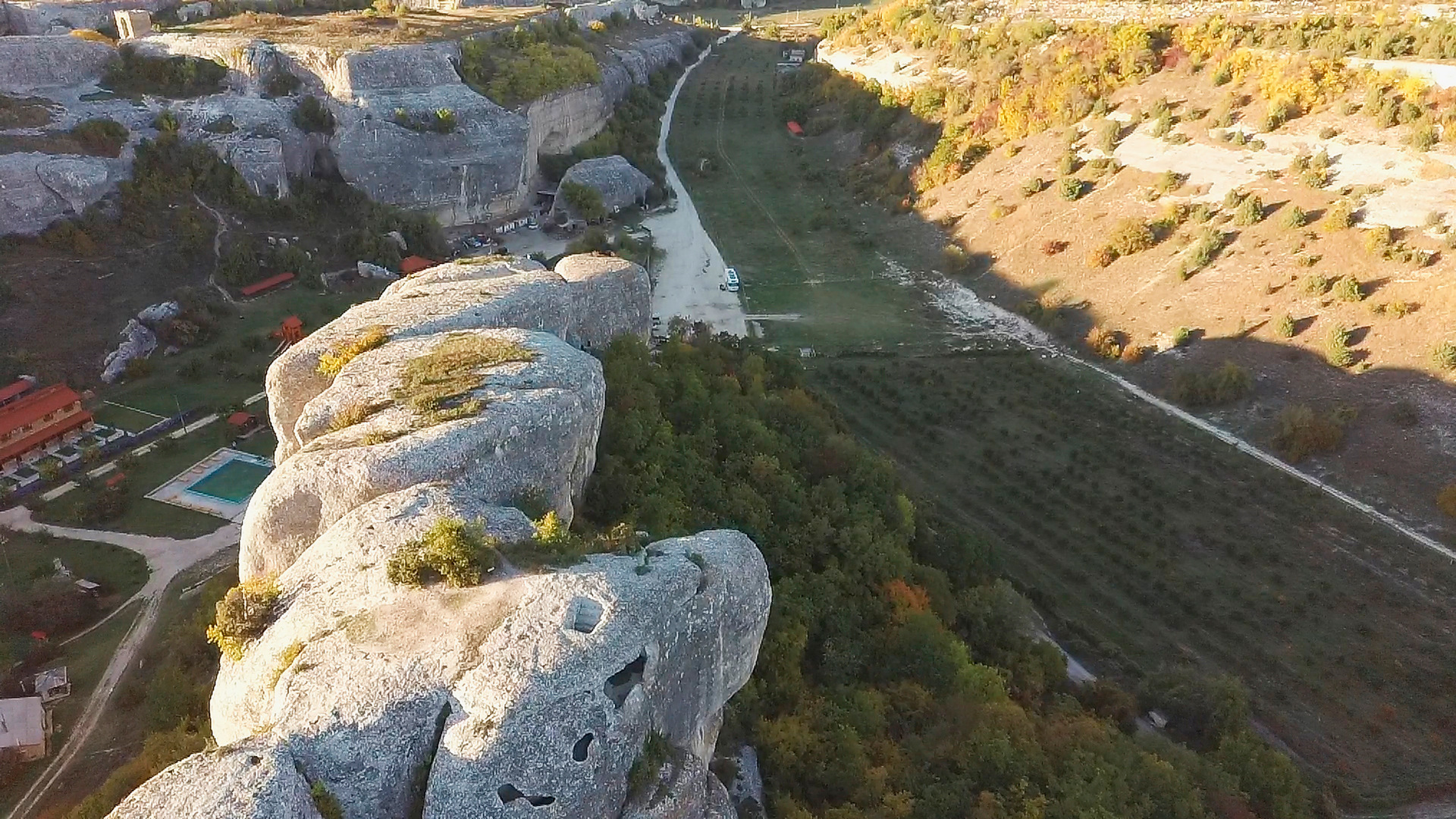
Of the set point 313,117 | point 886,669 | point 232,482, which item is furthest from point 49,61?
point 886,669

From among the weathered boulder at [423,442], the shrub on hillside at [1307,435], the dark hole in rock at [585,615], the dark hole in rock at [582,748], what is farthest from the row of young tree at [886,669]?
the shrub on hillside at [1307,435]

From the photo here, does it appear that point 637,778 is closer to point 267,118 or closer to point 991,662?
point 991,662

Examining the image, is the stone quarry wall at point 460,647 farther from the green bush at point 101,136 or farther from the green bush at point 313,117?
the green bush at point 313,117

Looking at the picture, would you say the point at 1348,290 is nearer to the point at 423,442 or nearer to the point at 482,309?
the point at 482,309

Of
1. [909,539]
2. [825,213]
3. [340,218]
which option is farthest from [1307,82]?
[340,218]

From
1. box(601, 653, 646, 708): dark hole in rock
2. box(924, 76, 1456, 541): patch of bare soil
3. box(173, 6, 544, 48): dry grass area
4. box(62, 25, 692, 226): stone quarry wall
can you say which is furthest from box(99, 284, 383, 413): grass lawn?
box(924, 76, 1456, 541): patch of bare soil

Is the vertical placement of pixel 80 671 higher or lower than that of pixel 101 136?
lower

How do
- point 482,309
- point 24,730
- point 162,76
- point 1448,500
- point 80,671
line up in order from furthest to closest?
1. point 162,76
2. point 1448,500
3. point 482,309
4. point 80,671
5. point 24,730
